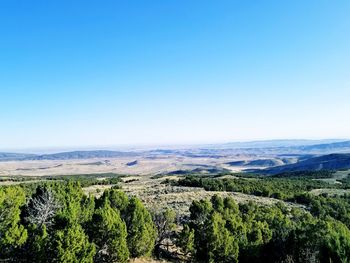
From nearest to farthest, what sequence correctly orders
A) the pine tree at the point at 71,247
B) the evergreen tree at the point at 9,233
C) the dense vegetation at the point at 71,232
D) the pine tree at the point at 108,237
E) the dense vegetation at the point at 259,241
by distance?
the pine tree at the point at 71,247 < the dense vegetation at the point at 71,232 < the evergreen tree at the point at 9,233 < the dense vegetation at the point at 259,241 < the pine tree at the point at 108,237

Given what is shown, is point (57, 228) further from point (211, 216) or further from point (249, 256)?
point (249, 256)

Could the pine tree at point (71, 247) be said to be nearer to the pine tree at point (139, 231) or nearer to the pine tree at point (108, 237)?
the pine tree at point (108, 237)

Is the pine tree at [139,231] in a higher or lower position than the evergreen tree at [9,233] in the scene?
lower

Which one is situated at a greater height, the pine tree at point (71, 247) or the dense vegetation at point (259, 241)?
the pine tree at point (71, 247)

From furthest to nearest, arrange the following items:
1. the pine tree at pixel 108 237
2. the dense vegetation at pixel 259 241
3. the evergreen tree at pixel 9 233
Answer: the pine tree at pixel 108 237 → the dense vegetation at pixel 259 241 → the evergreen tree at pixel 9 233

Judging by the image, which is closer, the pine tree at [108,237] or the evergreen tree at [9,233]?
the evergreen tree at [9,233]

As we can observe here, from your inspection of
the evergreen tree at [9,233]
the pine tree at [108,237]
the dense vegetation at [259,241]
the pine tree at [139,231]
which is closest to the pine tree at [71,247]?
the pine tree at [108,237]

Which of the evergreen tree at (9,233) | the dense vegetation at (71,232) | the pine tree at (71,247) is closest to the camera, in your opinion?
the pine tree at (71,247)

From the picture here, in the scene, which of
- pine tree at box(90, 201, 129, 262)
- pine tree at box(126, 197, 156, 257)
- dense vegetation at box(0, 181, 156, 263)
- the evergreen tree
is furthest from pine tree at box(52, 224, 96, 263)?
pine tree at box(126, 197, 156, 257)

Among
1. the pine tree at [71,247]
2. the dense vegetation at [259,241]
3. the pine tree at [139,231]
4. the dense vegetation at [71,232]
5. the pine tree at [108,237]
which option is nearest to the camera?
the pine tree at [71,247]

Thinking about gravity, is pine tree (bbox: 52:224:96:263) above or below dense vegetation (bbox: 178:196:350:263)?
above

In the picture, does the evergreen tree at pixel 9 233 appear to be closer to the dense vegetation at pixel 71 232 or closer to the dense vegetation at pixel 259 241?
the dense vegetation at pixel 71 232

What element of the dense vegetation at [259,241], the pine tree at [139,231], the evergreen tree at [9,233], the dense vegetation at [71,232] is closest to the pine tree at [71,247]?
the dense vegetation at [71,232]

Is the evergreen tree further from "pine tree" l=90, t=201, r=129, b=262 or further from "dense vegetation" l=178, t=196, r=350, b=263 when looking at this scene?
"dense vegetation" l=178, t=196, r=350, b=263
